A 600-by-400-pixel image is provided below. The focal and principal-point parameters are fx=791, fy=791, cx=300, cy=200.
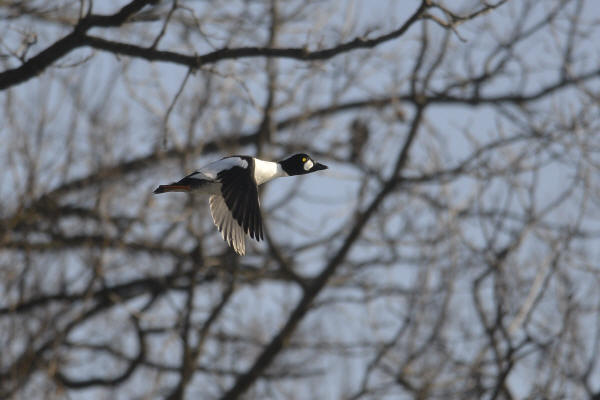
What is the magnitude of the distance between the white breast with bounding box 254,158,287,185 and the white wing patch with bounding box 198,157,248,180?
9.9 inches

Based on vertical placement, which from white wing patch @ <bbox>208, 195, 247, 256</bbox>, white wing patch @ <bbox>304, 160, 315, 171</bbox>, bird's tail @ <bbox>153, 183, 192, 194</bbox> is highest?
white wing patch @ <bbox>304, 160, 315, 171</bbox>

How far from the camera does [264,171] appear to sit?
4.94 meters


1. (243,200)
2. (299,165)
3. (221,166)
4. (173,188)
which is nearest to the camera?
(243,200)

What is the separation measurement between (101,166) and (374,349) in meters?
3.90

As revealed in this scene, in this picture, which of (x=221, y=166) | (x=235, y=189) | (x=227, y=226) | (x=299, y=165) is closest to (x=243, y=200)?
(x=235, y=189)

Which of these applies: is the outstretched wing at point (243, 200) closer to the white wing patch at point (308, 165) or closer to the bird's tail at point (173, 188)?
the bird's tail at point (173, 188)

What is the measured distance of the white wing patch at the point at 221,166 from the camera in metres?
4.36

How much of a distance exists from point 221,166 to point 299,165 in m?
0.95

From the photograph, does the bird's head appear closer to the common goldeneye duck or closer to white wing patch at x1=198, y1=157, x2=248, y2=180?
the common goldeneye duck

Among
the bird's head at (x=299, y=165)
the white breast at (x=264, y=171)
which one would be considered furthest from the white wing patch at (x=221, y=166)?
the bird's head at (x=299, y=165)

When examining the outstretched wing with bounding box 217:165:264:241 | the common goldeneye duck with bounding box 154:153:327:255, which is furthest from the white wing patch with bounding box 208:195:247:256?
the outstretched wing with bounding box 217:165:264:241

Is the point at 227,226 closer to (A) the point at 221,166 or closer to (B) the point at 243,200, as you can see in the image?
(A) the point at 221,166

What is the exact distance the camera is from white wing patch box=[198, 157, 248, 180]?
14.3ft

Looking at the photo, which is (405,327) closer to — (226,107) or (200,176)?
(226,107)
